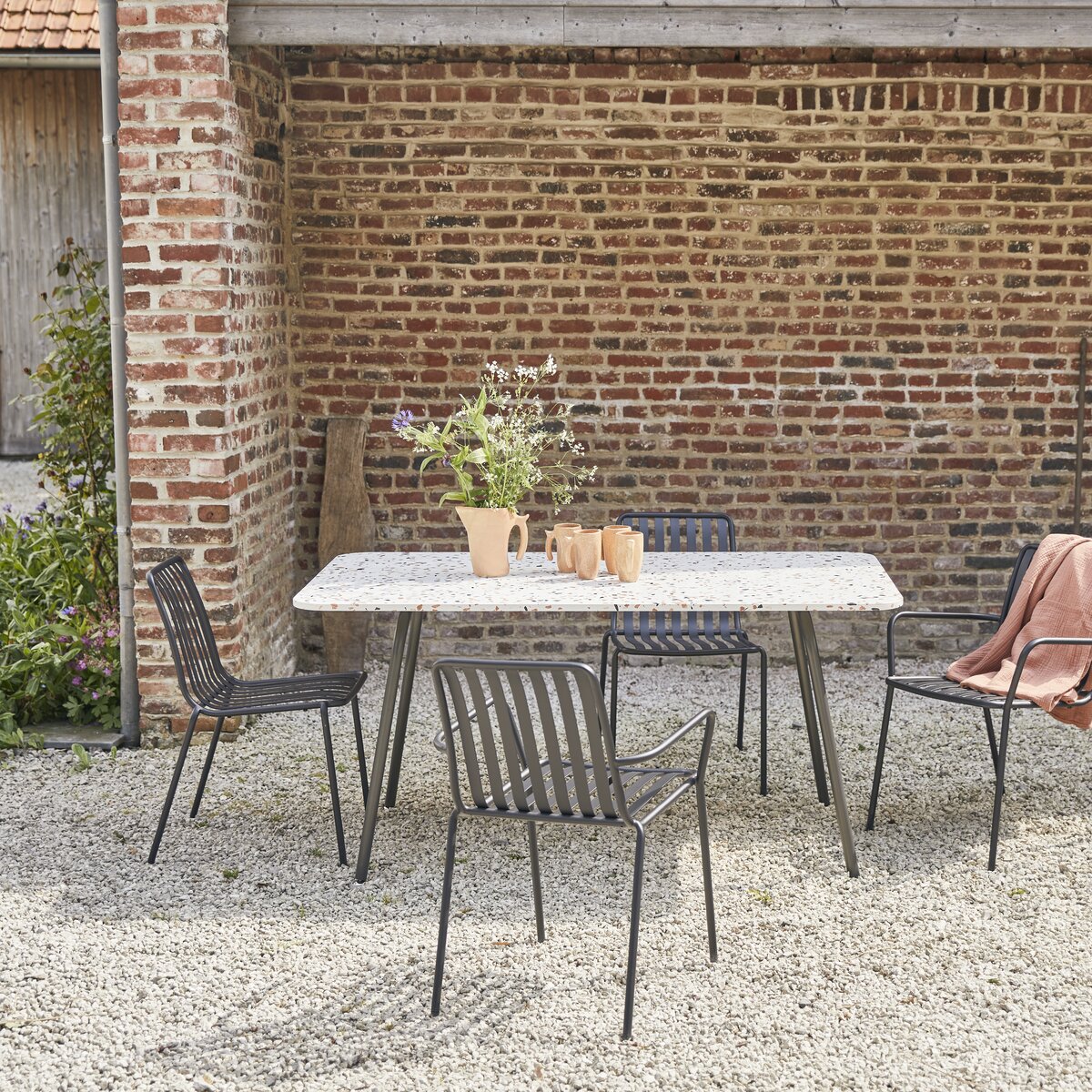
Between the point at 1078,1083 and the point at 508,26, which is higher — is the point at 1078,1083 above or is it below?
below

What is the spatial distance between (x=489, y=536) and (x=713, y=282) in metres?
2.43

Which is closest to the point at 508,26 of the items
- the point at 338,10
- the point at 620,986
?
the point at 338,10

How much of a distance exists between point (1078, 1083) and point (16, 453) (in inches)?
415

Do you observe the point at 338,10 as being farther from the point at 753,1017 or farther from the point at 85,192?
the point at 85,192

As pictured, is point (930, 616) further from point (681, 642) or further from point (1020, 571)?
point (681, 642)

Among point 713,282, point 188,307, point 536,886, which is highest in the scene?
point 713,282

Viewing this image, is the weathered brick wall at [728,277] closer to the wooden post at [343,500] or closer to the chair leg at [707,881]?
the wooden post at [343,500]

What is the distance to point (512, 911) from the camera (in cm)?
358

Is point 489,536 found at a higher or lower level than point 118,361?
lower

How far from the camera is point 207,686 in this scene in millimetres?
4109

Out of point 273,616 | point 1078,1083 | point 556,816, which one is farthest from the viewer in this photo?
point 273,616

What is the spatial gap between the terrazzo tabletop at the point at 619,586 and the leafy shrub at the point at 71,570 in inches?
54.3

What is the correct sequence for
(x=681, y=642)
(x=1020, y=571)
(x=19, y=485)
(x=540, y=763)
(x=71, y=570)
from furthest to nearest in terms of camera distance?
(x=19, y=485) → (x=71, y=570) → (x=681, y=642) → (x=1020, y=571) → (x=540, y=763)

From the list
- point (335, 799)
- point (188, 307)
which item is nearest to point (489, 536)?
point (335, 799)
